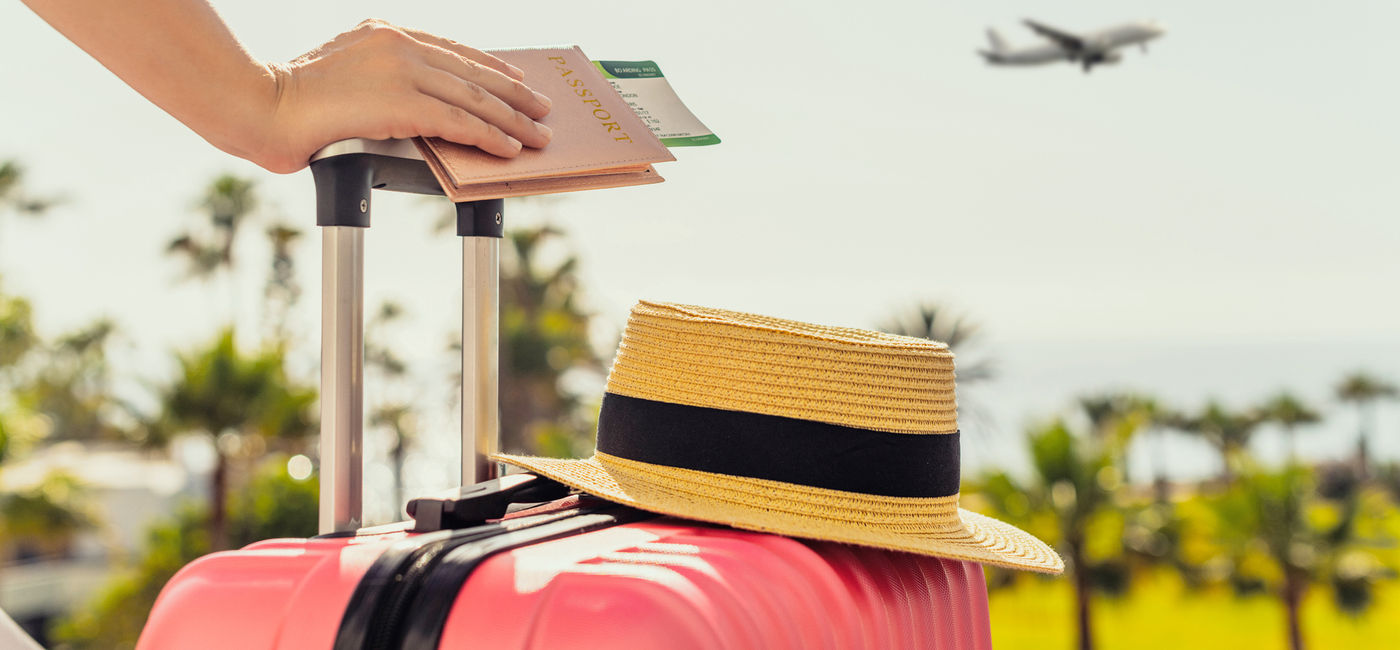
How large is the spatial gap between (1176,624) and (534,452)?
16964mm

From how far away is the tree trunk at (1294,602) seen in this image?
19.5 meters

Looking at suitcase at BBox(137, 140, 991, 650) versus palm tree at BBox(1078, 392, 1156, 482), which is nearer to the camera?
suitcase at BBox(137, 140, 991, 650)

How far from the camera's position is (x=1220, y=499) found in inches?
747

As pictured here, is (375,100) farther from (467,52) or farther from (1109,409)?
(1109,409)

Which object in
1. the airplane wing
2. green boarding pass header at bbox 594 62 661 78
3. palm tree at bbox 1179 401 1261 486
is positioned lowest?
palm tree at bbox 1179 401 1261 486

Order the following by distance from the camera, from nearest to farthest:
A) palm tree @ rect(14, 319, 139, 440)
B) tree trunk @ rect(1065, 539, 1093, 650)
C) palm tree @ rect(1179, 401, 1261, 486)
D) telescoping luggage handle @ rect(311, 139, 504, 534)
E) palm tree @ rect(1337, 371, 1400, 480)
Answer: telescoping luggage handle @ rect(311, 139, 504, 534) → tree trunk @ rect(1065, 539, 1093, 650) → palm tree @ rect(14, 319, 139, 440) → palm tree @ rect(1179, 401, 1261, 486) → palm tree @ rect(1337, 371, 1400, 480)

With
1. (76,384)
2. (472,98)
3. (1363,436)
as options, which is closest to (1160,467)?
(1363,436)

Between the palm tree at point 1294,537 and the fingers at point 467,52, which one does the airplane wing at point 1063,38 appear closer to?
the palm tree at point 1294,537

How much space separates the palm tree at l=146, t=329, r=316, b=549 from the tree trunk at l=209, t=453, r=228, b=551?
35cm

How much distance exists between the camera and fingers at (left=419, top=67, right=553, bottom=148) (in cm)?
83

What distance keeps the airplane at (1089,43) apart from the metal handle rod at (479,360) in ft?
51.8

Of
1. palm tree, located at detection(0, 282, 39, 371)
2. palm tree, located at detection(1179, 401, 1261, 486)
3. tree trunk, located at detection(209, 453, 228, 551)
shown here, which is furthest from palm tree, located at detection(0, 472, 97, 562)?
palm tree, located at detection(1179, 401, 1261, 486)

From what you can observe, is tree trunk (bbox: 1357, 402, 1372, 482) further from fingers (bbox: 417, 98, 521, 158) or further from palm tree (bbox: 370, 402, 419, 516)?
fingers (bbox: 417, 98, 521, 158)

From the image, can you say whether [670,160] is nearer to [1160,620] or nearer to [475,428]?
[475,428]
